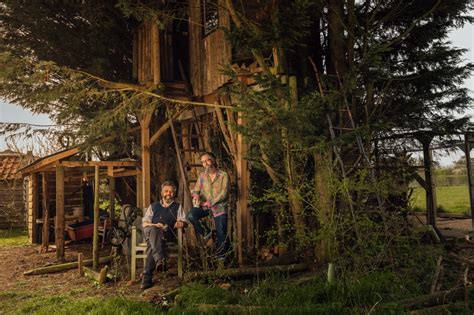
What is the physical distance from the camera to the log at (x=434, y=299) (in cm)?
436

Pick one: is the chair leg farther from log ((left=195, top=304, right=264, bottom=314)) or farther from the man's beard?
log ((left=195, top=304, right=264, bottom=314))

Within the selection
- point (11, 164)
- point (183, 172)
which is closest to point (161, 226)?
point (183, 172)

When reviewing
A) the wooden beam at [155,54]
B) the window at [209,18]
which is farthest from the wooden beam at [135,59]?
the window at [209,18]

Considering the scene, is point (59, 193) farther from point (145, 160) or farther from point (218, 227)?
point (218, 227)

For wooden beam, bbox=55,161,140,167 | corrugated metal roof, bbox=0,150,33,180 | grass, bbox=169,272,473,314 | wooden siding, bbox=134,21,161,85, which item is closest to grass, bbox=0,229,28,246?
corrugated metal roof, bbox=0,150,33,180

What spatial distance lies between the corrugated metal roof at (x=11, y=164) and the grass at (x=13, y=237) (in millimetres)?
2148

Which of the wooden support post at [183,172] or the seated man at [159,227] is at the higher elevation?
the wooden support post at [183,172]

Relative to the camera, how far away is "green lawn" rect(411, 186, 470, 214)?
46.4ft

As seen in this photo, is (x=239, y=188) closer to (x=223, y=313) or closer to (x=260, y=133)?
(x=260, y=133)

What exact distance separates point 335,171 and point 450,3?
3650 mm

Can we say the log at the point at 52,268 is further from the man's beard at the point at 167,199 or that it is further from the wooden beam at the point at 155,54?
the wooden beam at the point at 155,54

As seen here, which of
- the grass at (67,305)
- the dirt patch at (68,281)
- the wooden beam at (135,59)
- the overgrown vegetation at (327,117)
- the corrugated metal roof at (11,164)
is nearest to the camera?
the grass at (67,305)

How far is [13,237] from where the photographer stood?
14594mm

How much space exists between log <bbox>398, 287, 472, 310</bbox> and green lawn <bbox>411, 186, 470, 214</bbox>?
9238 mm
